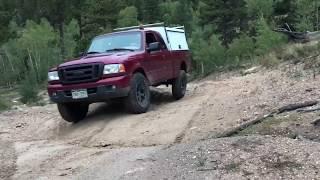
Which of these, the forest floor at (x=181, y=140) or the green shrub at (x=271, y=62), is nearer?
the forest floor at (x=181, y=140)

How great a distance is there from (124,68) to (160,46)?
2.50 metres

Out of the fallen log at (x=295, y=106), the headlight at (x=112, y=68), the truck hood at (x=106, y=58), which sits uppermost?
the truck hood at (x=106, y=58)

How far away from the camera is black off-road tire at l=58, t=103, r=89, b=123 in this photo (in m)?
12.3

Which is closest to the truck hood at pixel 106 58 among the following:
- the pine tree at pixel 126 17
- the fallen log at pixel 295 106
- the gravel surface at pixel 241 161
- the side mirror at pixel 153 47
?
the side mirror at pixel 153 47

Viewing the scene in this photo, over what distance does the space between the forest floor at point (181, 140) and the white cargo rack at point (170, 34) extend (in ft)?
5.43

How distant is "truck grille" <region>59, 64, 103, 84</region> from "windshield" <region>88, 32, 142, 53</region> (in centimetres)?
132

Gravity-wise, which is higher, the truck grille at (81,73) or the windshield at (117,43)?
the windshield at (117,43)

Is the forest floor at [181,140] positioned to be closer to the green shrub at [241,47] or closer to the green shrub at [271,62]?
the green shrub at [271,62]

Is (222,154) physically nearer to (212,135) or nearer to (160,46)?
(212,135)

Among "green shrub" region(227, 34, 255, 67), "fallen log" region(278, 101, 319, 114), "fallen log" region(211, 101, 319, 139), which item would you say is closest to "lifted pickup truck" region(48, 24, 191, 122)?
"fallen log" region(211, 101, 319, 139)

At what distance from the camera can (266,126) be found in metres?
8.66

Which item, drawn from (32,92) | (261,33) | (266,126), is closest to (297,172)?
(266,126)

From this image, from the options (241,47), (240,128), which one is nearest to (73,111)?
(240,128)

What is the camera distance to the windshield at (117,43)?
1304 cm
